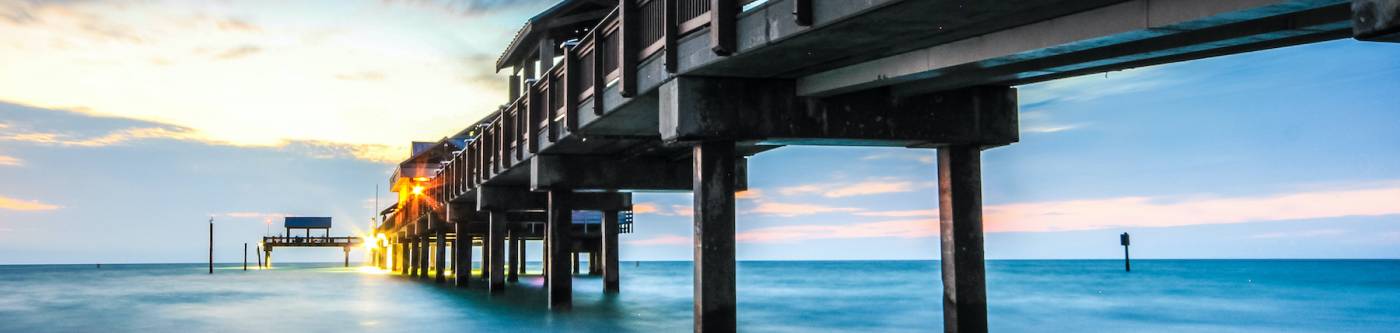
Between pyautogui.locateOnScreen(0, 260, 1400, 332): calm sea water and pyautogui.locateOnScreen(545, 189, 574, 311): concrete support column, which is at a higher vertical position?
pyautogui.locateOnScreen(545, 189, 574, 311): concrete support column

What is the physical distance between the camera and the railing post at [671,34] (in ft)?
49.9

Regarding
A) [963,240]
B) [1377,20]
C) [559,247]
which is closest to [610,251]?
[559,247]

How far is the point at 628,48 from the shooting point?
17.2m

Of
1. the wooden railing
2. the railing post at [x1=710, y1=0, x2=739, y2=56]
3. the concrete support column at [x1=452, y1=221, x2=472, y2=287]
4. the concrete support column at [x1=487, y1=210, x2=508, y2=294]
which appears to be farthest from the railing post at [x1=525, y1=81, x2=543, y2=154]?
the concrete support column at [x1=452, y1=221, x2=472, y2=287]

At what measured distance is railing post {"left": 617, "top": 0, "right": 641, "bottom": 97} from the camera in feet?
56.0

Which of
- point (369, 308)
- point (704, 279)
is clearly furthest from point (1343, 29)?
point (369, 308)

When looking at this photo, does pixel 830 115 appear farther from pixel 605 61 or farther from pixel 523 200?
pixel 523 200

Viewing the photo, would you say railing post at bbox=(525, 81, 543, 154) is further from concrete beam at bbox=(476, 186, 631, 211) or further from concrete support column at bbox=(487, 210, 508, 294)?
concrete support column at bbox=(487, 210, 508, 294)

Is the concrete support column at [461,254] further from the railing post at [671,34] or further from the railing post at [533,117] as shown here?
the railing post at [671,34]

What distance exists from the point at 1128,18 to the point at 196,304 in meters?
39.9

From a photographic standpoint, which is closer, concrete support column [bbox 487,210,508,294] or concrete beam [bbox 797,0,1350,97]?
concrete beam [bbox 797,0,1350,97]

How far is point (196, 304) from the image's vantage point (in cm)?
4269

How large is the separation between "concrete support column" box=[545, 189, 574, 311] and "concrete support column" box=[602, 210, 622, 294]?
31.3 feet

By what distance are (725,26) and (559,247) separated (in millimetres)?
19211
